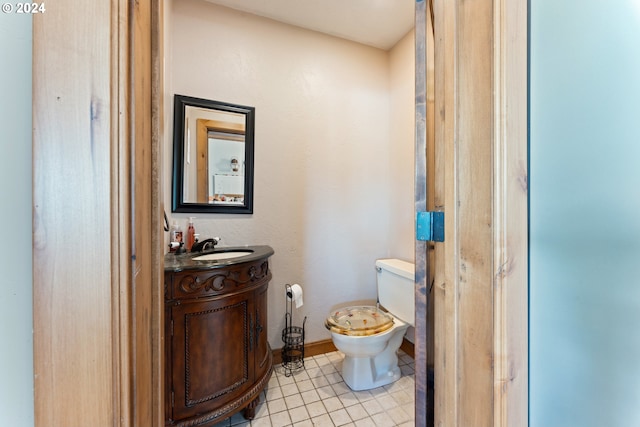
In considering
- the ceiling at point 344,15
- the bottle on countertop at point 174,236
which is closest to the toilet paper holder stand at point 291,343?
the bottle on countertop at point 174,236

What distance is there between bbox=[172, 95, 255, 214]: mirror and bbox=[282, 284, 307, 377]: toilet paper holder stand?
2.73 feet

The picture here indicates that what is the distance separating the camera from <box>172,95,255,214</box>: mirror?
171cm

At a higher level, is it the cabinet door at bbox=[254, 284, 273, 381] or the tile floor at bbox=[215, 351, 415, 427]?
the cabinet door at bbox=[254, 284, 273, 381]

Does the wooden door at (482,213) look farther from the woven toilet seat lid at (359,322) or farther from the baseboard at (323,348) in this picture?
the baseboard at (323,348)

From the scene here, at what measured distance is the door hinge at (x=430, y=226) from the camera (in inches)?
26.8

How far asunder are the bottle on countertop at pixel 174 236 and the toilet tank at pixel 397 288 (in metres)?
1.46

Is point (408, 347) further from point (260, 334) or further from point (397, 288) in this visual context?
point (260, 334)

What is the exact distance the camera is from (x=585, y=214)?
54cm

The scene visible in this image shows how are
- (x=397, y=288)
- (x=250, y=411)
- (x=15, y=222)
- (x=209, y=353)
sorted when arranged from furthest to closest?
(x=397, y=288) → (x=250, y=411) → (x=209, y=353) → (x=15, y=222)

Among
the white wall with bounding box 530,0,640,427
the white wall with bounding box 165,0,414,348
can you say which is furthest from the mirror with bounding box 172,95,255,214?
the white wall with bounding box 530,0,640,427

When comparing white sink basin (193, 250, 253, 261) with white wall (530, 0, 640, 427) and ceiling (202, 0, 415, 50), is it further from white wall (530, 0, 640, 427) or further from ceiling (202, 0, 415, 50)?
ceiling (202, 0, 415, 50)

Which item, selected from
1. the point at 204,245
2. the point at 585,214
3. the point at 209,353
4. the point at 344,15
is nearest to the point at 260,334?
the point at 209,353

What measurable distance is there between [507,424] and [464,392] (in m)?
0.09

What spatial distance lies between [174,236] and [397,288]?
1569 mm
